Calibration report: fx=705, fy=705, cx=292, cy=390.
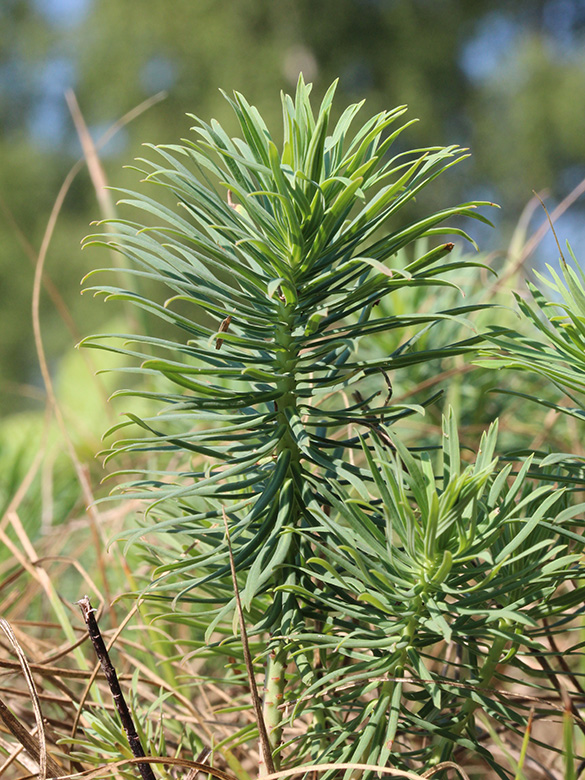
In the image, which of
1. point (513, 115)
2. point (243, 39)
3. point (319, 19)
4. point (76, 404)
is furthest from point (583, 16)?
point (76, 404)

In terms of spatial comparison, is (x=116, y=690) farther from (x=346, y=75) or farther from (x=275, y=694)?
(x=346, y=75)

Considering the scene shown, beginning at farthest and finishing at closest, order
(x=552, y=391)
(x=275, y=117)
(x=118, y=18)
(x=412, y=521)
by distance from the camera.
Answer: (x=118, y=18) < (x=275, y=117) < (x=552, y=391) < (x=412, y=521)

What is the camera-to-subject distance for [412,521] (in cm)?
27

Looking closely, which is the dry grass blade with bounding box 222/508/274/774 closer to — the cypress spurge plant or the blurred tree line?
the cypress spurge plant

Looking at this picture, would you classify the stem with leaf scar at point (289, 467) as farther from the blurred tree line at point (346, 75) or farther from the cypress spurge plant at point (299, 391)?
the blurred tree line at point (346, 75)

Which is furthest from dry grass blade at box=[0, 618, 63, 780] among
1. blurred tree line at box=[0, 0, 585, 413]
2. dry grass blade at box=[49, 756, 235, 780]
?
blurred tree line at box=[0, 0, 585, 413]

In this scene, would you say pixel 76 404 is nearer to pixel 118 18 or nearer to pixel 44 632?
pixel 44 632

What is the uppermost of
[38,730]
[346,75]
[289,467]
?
[346,75]

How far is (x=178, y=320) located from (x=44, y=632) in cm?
58

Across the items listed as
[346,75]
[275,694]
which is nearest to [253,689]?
[275,694]

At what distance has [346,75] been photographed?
703cm

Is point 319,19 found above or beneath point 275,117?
above

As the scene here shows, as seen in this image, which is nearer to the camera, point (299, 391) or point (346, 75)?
point (299, 391)

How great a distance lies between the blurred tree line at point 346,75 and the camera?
22.1 feet
